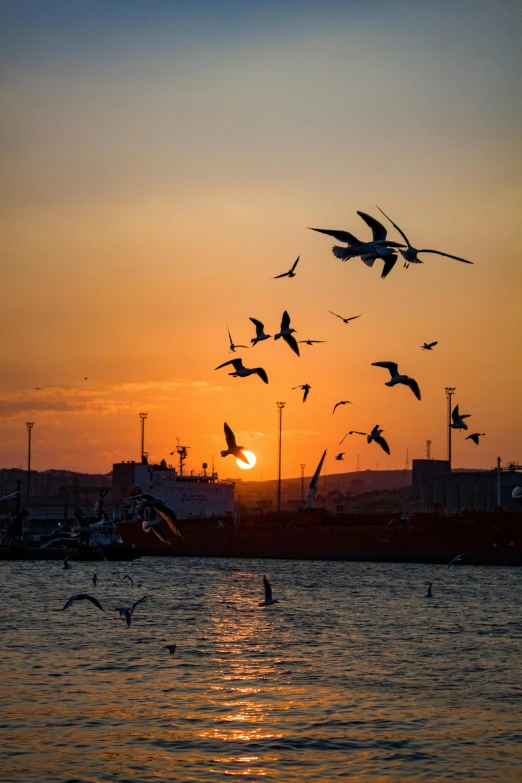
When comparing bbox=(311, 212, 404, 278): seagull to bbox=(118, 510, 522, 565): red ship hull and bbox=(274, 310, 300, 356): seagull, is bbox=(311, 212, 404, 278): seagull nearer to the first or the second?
bbox=(274, 310, 300, 356): seagull

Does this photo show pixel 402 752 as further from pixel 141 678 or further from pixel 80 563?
pixel 80 563

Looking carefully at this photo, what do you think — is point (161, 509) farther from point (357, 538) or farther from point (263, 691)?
point (357, 538)

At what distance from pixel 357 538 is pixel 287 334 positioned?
202ft

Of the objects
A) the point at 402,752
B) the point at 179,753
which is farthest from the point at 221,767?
the point at 402,752

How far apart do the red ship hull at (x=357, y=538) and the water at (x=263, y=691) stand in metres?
31.7

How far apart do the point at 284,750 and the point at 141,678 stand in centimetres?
759

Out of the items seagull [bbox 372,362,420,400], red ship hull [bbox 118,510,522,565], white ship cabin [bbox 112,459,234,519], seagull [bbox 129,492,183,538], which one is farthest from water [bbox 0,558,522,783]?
white ship cabin [bbox 112,459,234,519]

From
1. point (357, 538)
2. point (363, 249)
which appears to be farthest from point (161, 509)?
point (357, 538)

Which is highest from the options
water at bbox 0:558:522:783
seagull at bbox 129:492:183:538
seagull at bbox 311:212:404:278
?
seagull at bbox 311:212:404:278

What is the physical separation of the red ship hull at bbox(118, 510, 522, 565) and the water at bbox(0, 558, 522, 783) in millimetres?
31657

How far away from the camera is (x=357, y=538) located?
82688mm

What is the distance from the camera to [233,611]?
42.1 m

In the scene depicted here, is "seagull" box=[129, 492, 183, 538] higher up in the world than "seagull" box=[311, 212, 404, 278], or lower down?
lower down

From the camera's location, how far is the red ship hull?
77.8 metres
